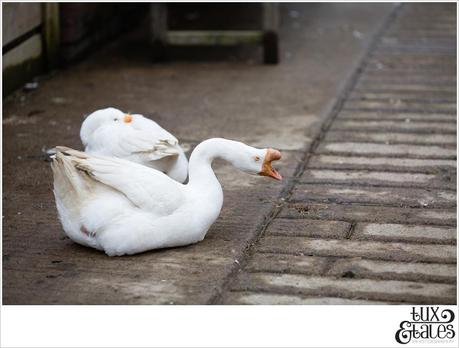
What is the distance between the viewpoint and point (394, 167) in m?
6.36

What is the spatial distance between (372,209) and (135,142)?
1413 mm

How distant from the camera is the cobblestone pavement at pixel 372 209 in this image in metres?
4.44

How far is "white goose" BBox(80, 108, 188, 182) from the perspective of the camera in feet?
17.5

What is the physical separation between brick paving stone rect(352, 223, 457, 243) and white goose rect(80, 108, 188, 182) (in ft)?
3.63

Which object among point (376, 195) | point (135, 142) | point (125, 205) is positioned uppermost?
point (135, 142)

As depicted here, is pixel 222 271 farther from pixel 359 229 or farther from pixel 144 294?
pixel 359 229

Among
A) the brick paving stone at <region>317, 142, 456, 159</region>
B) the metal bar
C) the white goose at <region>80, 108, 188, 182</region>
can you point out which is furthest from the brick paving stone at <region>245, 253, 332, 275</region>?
the metal bar

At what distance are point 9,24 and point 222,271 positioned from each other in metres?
4.25

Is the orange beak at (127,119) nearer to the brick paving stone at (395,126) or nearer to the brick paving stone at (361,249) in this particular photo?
the brick paving stone at (361,249)

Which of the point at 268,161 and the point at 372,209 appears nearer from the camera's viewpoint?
the point at 268,161

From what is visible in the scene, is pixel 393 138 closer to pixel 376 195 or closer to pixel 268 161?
pixel 376 195

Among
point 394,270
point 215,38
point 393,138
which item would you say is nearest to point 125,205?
point 394,270

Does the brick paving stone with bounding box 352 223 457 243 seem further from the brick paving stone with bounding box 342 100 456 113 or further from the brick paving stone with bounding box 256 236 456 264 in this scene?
the brick paving stone with bounding box 342 100 456 113

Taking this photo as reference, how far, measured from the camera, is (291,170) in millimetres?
6305
